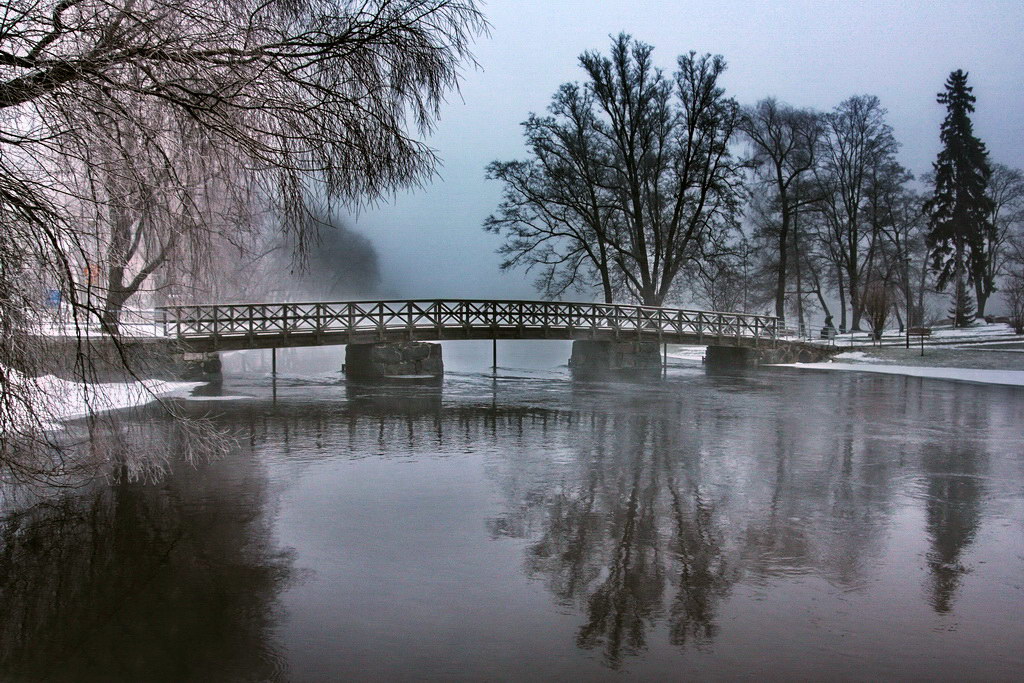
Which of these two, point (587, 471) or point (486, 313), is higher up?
point (486, 313)

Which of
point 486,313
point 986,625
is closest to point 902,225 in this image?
point 486,313

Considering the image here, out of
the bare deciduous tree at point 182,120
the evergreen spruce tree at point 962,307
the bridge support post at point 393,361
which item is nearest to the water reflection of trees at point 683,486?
the bare deciduous tree at point 182,120

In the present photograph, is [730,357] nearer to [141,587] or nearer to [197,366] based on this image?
[197,366]

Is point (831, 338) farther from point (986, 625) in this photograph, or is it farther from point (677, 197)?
point (986, 625)

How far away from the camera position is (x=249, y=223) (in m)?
6.19

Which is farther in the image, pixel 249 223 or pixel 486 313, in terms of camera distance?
pixel 486 313

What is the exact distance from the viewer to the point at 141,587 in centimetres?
587

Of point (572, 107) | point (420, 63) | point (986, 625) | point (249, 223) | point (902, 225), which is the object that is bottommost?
point (986, 625)

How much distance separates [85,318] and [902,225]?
4493cm

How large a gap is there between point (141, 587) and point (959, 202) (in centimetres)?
4647

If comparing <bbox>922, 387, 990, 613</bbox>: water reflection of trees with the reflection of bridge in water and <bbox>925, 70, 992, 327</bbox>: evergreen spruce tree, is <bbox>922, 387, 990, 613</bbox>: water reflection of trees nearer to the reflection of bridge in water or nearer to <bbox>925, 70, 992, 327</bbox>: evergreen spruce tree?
the reflection of bridge in water

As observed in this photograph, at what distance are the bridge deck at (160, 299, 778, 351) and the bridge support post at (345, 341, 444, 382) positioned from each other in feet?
1.52

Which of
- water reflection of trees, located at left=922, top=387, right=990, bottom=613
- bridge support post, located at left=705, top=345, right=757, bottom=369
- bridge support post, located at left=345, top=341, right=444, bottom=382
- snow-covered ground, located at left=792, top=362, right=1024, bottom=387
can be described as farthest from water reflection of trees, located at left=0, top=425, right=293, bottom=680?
bridge support post, located at left=705, top=345, right=757, bottom=369

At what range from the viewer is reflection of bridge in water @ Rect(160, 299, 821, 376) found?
1050 inches
